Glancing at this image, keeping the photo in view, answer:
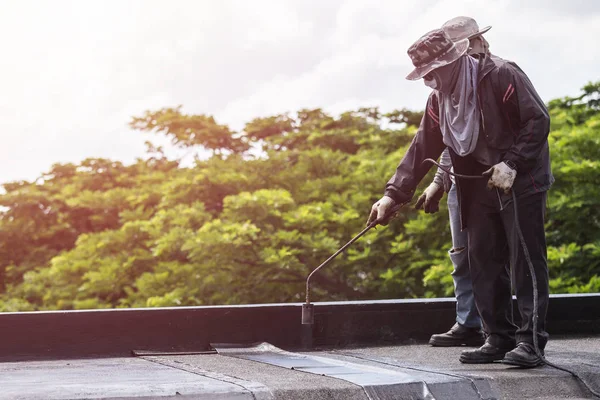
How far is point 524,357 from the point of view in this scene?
15.4ft

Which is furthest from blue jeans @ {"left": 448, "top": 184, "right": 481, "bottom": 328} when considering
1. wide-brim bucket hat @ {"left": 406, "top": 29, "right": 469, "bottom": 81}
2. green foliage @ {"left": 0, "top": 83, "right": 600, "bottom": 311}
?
green foliage @ {"left": 0, "top": 83, "right": 600, "bottom": 311}

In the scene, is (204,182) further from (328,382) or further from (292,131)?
(328,382)

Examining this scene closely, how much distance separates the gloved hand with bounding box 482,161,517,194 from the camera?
4633 mm

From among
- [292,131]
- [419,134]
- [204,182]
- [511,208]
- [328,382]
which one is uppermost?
[292,131]

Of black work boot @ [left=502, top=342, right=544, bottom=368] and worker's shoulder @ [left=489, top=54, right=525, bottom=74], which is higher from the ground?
worker's shoulder @ [left=489, top=54, right=525, bottom=74]

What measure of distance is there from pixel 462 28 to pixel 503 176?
0.88 meters

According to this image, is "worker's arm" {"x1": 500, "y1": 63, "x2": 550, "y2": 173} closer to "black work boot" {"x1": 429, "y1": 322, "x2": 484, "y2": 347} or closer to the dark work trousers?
the dark work trousers

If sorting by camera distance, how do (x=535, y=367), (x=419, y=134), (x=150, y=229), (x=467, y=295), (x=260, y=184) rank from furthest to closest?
(x=260, y=184), (x=150, y=229), (x=467, y=295), (x=419, y=134), (x=535, y=367)

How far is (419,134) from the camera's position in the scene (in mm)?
5285

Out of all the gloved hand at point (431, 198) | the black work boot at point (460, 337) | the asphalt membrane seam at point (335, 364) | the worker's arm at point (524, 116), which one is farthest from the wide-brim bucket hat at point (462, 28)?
the black work boot at point (460, 337)

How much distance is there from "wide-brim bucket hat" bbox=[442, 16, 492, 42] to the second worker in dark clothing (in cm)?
15

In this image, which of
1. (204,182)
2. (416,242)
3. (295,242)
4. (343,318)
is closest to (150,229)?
(204,182)

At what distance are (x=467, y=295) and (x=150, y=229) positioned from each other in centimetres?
1133

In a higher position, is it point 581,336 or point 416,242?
point 416,242
